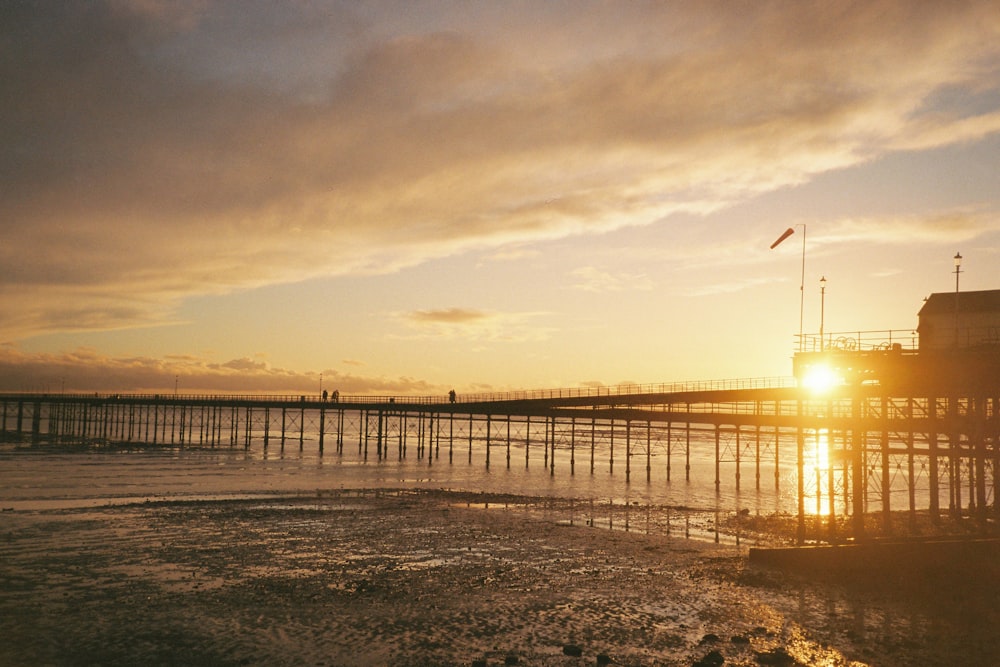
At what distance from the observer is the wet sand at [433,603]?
14.3 meters

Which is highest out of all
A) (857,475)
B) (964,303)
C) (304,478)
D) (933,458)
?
(964,303)

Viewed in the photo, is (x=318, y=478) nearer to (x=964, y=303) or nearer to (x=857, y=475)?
(x=857, y=475)

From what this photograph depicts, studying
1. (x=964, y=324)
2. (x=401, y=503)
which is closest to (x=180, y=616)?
(x=401, y=503)

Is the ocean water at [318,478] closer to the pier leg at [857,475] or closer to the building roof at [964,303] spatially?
the pier leg at [857,475]

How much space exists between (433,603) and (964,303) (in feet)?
101

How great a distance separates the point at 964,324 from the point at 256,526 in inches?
1293

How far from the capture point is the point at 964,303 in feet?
113

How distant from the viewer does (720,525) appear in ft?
99.9

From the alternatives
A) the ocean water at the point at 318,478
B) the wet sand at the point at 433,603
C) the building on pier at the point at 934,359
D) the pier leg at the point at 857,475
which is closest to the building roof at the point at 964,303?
the building on pier at the point at 934,359

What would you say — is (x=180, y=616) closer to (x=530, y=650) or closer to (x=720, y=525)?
(x=530, y=650)

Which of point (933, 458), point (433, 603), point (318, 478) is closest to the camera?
point (433, 603)

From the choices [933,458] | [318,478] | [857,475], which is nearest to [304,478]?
[318,478]

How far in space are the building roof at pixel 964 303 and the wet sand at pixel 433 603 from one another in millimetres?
18293

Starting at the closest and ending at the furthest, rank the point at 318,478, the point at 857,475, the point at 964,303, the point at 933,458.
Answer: the point at 857,475, the point at 933,458, the point at 964,303, the point at 318,478
